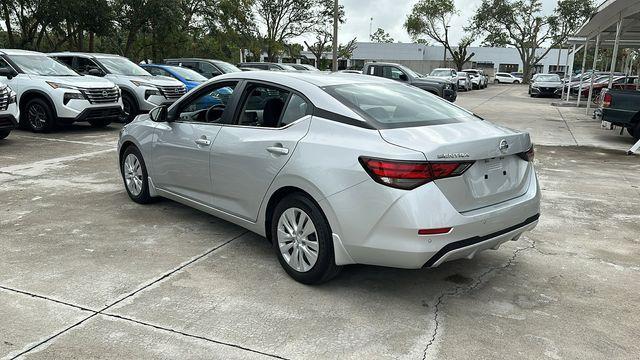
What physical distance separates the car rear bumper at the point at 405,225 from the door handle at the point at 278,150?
556 millimetres

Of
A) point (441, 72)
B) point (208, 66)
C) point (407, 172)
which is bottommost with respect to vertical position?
point (407, 172)

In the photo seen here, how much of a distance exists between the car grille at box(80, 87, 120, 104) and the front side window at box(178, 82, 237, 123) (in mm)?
6448

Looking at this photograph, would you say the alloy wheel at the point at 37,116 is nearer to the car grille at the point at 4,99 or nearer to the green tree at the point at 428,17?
the car grille at the point at 4,99

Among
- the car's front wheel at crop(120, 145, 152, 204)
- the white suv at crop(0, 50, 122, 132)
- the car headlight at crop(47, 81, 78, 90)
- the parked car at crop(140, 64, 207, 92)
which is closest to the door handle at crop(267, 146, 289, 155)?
the car's front wheel at crop(120, 145, 152, 204)

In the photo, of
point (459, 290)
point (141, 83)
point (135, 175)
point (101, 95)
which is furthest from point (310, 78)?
point (141, 83)

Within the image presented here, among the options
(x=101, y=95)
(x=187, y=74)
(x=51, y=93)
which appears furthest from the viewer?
(x=187, y=74)

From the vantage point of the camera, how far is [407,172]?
10.4 feet

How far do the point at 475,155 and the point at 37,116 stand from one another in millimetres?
10311

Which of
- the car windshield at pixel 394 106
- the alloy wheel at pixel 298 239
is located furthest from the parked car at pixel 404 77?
the alloy wheel at pixel 298 239

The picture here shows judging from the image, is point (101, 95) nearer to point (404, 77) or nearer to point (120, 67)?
point (120, 67)

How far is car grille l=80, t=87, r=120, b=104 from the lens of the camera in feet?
35.5

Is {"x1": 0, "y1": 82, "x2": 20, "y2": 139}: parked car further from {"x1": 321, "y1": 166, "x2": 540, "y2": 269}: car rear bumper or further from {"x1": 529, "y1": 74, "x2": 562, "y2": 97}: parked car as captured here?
{"x1": 529, "y1": 74, "x2": 562, "y2": 97}: parked car

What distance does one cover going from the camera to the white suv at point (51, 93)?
34.6ft

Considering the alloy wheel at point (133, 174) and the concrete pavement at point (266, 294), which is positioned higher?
the alloy wheel at point (133, 174)
